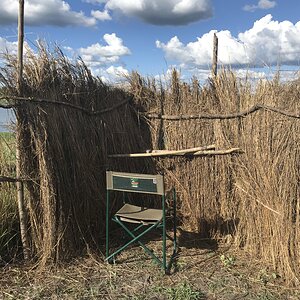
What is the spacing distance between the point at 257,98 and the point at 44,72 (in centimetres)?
236

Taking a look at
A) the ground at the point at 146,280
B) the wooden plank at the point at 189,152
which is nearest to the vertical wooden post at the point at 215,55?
the wooden plank at the point at 189,152

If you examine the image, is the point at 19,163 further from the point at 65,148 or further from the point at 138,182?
the point at 138,182

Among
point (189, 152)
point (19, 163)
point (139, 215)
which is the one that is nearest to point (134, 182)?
point (139, 215)

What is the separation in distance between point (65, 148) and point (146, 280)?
1.66m

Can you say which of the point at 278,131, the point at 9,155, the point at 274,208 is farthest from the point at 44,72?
the point at 274,208

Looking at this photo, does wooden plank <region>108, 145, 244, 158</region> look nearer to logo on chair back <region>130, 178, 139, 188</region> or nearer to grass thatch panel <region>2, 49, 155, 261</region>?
grass thatch panel <region>2, 49, 155, 261</region>

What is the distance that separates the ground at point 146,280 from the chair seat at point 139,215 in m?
0.51

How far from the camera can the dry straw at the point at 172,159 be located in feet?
11.9

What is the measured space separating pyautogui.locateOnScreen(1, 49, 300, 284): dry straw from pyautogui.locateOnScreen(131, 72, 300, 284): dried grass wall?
0.01 metres

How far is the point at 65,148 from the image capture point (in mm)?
4020

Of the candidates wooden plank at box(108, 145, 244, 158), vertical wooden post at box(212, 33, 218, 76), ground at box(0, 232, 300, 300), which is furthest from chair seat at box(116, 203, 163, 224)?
vertical wooden post at box(212, 33, 218, 76)

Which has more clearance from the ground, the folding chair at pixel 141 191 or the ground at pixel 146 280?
the folding chair at pixel 141 191

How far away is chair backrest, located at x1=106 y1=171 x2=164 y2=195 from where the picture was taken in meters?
3.53

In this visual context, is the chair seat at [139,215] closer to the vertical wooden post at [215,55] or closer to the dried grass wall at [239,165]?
the dried grass wall at [239,165]
